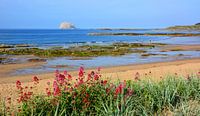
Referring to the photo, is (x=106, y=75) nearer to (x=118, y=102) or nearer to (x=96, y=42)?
(x=118, y=102)

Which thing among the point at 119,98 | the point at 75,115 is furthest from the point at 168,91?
the point at 75,115

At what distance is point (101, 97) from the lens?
6176mm

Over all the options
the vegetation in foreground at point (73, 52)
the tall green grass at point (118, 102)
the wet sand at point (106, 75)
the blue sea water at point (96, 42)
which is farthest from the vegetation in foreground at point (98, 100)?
the vegetation in foreground at point (73, 52)

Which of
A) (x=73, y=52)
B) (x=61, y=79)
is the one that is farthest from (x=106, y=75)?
(x=73, y=52)

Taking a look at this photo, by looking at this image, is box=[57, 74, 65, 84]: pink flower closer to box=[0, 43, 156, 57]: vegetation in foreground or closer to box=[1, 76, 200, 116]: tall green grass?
box=[1, 76, 200, 116]: tall green grass

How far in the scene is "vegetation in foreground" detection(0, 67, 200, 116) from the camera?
5645mm

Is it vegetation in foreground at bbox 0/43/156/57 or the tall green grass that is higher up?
the tall green grass

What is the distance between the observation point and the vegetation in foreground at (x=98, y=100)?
564 centimetres

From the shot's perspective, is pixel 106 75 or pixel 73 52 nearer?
pixel 106 75

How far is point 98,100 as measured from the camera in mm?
6129

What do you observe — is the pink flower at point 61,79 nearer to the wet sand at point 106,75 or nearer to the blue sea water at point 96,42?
the wet sand at point 106,75

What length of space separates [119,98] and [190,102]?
1451 mm

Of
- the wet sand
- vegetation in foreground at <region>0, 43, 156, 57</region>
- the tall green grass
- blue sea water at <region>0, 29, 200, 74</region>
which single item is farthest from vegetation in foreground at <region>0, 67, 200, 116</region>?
vegetation in foreground at <region>0, 43, 156, 57</region>

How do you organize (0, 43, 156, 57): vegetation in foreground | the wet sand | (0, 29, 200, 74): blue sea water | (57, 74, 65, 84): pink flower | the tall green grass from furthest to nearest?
(0, 43, 156, 57): vegetation in foreground < (0, 29, 200, 74): blue sea water < the wet sand < (57, 74, 65, 84): pink flower < the tall green grass
